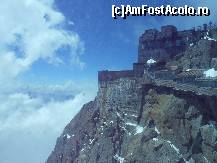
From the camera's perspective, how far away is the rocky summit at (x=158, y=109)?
92562 mm

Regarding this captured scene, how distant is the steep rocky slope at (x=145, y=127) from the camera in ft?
301

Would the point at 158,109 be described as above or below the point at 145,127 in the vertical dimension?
above

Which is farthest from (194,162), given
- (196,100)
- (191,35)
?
(191,35)

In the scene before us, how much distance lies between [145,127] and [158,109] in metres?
5.39

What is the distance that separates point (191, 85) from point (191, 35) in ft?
114

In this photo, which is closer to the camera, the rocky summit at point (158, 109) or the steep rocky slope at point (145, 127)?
the steep rocky slope at point (145, 127)

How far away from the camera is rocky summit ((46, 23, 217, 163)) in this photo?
92.6 m

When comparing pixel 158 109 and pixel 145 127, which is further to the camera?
pixel 145 127

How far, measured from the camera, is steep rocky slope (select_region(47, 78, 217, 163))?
91625 millimetres

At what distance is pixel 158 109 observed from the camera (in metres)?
99.3

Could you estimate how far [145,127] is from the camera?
327ft

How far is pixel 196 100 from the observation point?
95.6 m

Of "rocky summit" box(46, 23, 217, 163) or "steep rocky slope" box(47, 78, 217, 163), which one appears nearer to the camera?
"steep rocky slope" box(47, 78, 217, 163)

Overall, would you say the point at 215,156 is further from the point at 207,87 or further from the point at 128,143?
the point at 128,143
